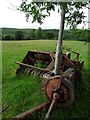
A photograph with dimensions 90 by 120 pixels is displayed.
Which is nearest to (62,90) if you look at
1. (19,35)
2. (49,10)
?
(49,10)

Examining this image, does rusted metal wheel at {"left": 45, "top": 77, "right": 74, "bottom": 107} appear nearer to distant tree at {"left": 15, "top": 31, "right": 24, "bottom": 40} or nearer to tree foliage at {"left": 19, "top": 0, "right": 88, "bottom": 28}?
tree foliage at {"left": 19, "top": 0, "right": 88, "bottom": 28}

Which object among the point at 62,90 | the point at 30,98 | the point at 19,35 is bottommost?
the point at 30,98

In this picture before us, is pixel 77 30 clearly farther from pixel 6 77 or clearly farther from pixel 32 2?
pixel 6 77

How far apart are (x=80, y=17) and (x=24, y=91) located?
2.46 m

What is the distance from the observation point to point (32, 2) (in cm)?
573

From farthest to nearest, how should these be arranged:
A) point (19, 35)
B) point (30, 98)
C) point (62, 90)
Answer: point (19, 35) < point (30, 98) < point (62, 90)

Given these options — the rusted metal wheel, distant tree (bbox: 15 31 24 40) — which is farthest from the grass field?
distant tree (bbox: 15 31 24 40)

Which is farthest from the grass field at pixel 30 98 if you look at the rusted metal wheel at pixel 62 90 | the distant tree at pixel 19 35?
the distant tree at pixel 19 35

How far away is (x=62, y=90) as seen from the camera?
17.0 ft

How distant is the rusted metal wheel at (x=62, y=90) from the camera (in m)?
5.16

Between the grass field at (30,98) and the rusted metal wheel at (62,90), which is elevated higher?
the rusted metal wheel at (62,90)

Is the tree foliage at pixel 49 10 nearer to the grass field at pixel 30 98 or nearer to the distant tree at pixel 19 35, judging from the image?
the grass field at pixel 30 98

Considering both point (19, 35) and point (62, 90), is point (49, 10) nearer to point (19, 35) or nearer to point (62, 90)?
point (62, 90)

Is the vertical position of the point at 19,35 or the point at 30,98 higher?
the point at 19,35
